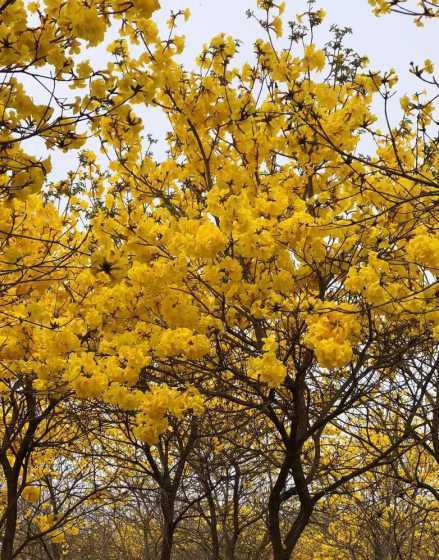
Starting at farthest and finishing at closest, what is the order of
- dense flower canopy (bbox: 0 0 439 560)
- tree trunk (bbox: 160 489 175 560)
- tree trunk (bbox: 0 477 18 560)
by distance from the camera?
tree trunk (bbox: 160 489 175 560), tree trunk (bbox: 0 477 18 560), dense flower canopy (bbox: 0 0 439 560)

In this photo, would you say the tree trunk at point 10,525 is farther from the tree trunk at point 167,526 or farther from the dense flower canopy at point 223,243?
the tree trunk at point 167,526

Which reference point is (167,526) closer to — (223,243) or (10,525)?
(10,525)

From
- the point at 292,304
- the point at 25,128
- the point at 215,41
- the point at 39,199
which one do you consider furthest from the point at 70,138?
the point at 39,199

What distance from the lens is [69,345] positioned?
4.26 m

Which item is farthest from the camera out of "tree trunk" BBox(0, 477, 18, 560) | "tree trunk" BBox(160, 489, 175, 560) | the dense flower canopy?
"tree trunk" BBox(160, 489, 175, 560)

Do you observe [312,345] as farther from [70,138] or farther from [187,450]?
[187,450]

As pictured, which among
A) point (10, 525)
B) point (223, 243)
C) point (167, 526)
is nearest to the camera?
point (223, 243)

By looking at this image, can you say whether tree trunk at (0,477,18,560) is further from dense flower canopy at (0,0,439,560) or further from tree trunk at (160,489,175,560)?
tree trunk at (160,489,175,560)

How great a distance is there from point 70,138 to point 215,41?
278cm

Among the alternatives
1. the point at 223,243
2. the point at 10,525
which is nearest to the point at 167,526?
the point at 10,525

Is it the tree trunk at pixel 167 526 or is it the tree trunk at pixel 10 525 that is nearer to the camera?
the tree trunk at pixel 10 525

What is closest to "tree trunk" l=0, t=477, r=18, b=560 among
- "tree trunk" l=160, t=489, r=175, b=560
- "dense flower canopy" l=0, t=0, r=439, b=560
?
"dense flower canopy" l=0, t=0, r=439, b=560

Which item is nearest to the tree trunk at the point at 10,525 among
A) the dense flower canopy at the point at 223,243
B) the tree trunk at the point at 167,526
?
the dense flower canopy at the point at 223,243

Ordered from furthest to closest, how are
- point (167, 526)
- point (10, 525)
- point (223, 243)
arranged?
point (167, 526), point (10, 525), point (223, 243)
